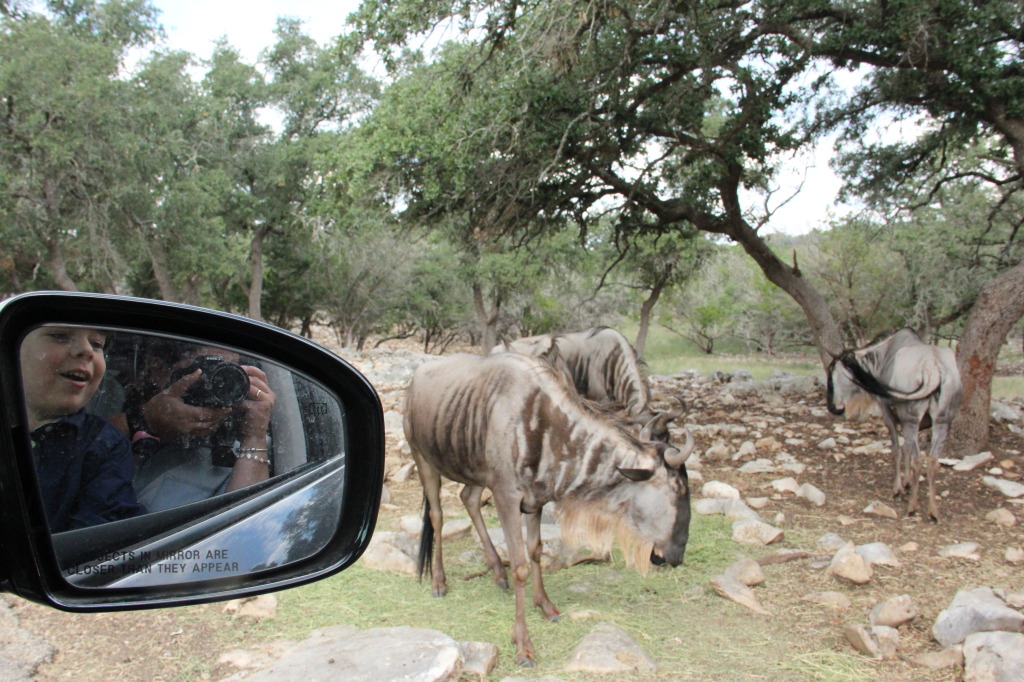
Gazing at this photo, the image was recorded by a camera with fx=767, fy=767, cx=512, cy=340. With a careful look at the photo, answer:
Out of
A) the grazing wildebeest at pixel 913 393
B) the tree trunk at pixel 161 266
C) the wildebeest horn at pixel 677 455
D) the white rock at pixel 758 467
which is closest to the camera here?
the wildebeest horn at pixel 677 455

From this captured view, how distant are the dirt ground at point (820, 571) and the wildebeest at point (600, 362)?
4.93ft

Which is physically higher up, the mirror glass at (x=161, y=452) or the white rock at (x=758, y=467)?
the mirror glass at (x=161, y=452)

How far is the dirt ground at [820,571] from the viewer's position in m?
3.91

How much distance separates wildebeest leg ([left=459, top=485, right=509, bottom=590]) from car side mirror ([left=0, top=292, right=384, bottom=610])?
3.49 metres

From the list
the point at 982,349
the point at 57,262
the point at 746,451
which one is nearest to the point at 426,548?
the point at 746,451

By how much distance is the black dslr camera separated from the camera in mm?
1538

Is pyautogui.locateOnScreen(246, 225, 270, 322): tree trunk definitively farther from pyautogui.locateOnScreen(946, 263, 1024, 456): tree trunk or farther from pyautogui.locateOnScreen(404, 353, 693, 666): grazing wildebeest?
pyautogui.locateOnScreen(404, 353, 693, 666): grazing wildebeest

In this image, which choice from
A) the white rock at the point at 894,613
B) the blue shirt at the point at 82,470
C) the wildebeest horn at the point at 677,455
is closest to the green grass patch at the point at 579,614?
the white rock at the point at 894,613

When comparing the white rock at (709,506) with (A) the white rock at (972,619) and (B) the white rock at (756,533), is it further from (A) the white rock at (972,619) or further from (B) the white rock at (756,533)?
(A) the white rock at (972,619)

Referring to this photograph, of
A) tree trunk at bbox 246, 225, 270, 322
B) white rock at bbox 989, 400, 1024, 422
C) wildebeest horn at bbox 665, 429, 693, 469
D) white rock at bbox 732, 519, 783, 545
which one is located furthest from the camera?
tree trunk at bbox 246, 225, 270, 322

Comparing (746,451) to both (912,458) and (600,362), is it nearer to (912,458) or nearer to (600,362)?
(912,458)

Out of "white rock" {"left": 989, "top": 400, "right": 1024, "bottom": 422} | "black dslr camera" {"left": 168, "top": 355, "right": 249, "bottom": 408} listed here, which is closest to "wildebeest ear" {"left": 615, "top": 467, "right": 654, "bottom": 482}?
"black dslr camera" {"left": 168, "top": 355, "right": 249, "bottom": 408}

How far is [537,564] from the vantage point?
5.00 m

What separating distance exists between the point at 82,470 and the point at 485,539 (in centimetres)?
447
